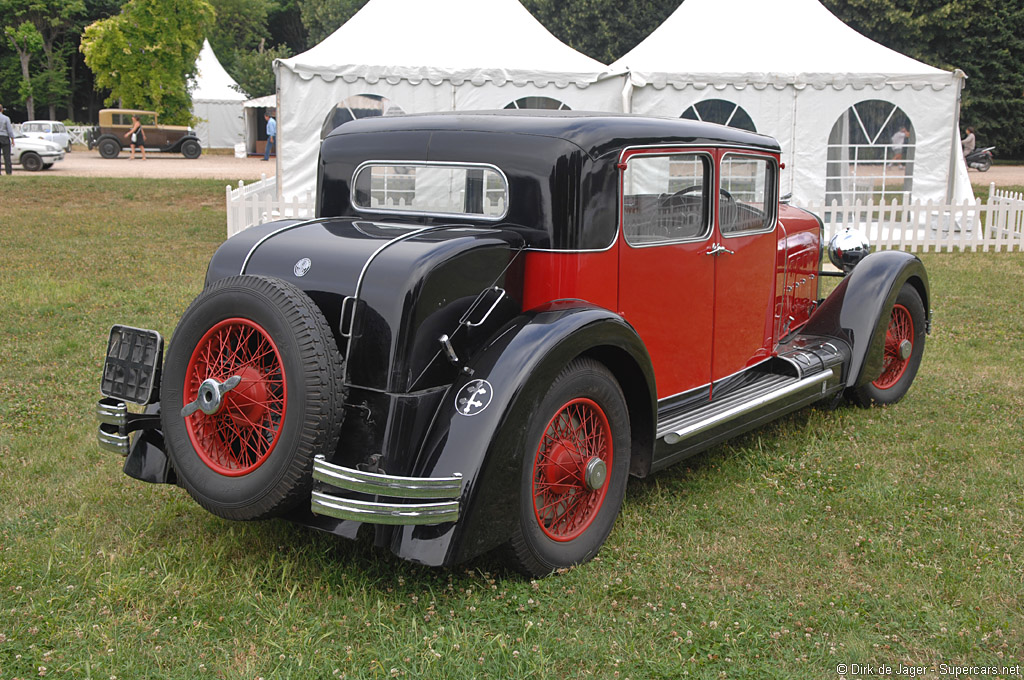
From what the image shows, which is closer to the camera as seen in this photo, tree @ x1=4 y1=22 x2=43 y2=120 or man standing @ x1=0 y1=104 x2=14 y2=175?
man standing @ x1=0 y1=104 x2=14 y2=175

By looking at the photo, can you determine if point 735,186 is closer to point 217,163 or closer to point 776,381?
point 776,381

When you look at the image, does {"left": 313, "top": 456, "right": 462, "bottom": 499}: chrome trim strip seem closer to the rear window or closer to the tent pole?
the rear window

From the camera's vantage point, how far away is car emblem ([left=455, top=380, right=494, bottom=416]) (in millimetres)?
3264

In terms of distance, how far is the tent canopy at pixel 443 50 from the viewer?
13641 millimetres

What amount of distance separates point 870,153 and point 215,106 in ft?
110

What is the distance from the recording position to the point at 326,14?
46.7 metres

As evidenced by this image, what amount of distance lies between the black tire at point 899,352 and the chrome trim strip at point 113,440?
14.4ft

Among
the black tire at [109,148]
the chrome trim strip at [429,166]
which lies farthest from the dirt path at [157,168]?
the chrome trim strip at [429,166]

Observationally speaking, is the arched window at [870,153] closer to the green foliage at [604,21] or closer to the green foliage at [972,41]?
the green foliage at [972,41]

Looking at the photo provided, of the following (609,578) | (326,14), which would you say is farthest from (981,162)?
(326,14)

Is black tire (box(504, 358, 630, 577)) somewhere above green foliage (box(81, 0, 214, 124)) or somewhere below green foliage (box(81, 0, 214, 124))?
below

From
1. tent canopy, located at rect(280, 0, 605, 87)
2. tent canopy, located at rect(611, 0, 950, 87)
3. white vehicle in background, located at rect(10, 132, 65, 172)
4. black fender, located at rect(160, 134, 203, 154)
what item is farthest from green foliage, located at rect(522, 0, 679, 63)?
tent canopy, located at rect(280, 0, 605, 87)

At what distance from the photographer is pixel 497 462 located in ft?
10.6

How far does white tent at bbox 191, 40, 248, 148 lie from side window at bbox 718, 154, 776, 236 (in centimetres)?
3933
